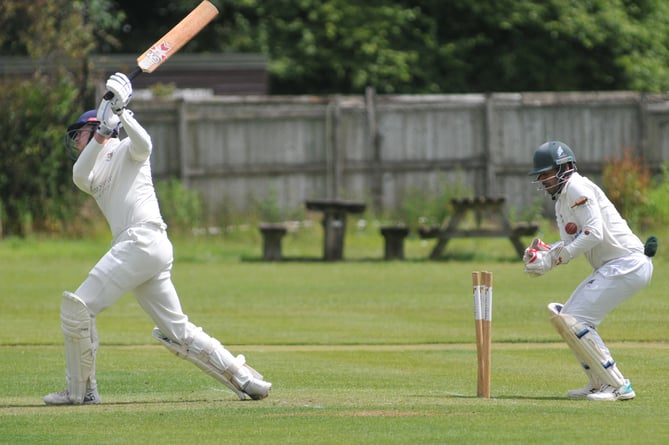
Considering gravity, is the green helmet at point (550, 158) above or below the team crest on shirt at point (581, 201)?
above

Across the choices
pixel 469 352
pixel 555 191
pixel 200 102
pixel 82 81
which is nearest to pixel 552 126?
pixel 200 102

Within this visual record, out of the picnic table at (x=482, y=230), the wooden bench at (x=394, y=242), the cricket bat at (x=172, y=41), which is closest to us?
the cricket bat at (x=172, y=41)

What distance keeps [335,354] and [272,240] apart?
337 inches

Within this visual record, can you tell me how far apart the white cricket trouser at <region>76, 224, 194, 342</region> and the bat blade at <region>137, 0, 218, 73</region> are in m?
1.46

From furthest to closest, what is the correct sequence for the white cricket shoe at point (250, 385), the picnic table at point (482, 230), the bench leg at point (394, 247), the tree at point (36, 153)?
1. the tree at point (36, 153)
2. the bench leg at point (394, 247)
3. the picnic table at point (482, 230)
4. the white cricket shoe at point (250, 385)

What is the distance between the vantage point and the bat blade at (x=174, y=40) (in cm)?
999

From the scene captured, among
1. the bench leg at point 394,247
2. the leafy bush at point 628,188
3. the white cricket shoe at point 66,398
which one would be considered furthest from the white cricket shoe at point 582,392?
the leafy bush at point 628,188

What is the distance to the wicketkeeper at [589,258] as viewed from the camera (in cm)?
908

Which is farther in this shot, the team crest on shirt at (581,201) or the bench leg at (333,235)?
the bench leg at (333,235)

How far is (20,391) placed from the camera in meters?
10.2

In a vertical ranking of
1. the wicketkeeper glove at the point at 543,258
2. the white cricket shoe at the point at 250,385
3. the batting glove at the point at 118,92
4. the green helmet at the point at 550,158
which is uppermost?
the batting glove at the point at 118,92

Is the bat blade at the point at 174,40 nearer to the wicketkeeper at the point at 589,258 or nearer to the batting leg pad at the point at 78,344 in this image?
the batting leg pad at the point at 78,344

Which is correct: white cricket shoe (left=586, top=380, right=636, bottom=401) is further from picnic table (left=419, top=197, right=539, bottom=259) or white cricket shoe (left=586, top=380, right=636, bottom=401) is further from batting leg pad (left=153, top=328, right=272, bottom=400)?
picnic table (left=419, top=197, right=539, bottom=259)

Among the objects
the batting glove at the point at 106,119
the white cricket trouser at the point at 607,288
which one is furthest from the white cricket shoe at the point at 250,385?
the white cricket trouser at the point at 607,288
